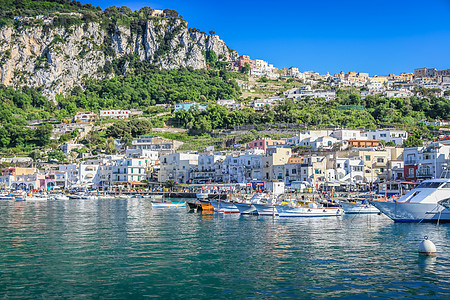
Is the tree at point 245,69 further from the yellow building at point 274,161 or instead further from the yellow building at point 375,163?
the yellow building at point 375,163

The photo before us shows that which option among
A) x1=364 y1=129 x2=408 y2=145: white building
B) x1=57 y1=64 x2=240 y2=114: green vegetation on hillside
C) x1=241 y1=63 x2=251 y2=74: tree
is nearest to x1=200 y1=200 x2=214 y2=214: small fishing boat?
x1=364 y1=129 x2=408 y2=145: white building

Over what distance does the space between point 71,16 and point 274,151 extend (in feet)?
383

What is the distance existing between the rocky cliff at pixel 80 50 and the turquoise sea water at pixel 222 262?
126 m

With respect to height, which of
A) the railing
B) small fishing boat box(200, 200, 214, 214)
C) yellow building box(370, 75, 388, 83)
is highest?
yellow building box(370, 75, 388, 83)

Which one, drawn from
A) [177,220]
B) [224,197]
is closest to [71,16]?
[224,197]

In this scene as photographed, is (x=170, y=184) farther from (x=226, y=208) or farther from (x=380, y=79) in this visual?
(x=380, y=79)

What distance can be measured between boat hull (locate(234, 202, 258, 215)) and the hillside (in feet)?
385

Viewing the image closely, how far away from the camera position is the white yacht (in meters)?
32.0

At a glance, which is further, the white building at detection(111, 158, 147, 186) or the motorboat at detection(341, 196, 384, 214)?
the white building at detection(111, 158, 147, 186)

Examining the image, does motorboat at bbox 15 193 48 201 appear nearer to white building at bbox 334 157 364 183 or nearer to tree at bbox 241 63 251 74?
white building at bbox 334 157 364 183

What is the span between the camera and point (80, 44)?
511 ft

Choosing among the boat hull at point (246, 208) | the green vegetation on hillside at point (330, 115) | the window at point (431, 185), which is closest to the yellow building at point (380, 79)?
the green vegetation on hillside at point (330, 115)

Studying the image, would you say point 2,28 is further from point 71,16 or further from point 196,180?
point 196,180

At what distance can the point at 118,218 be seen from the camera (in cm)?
3875
